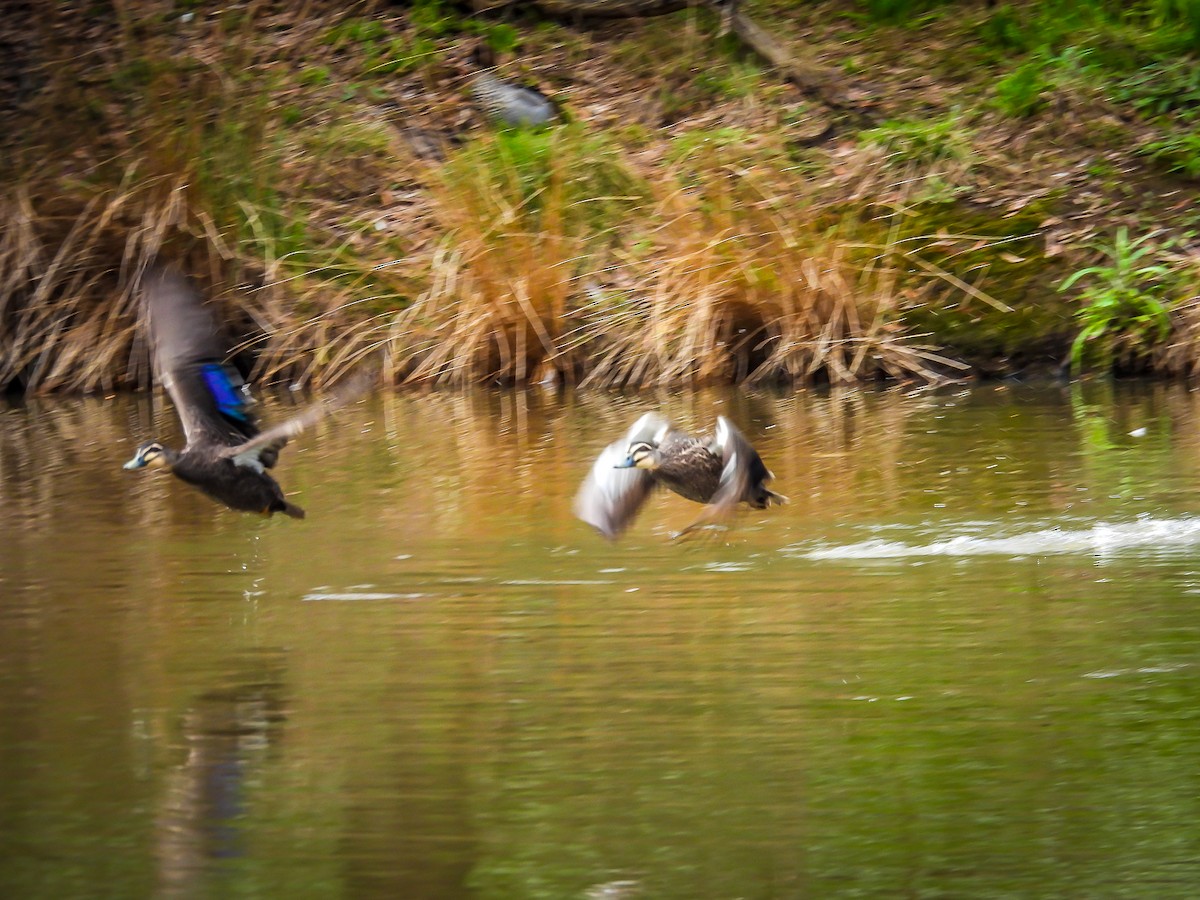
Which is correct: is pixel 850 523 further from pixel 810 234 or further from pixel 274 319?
pixel 274 319

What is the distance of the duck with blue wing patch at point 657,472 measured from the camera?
6625mm

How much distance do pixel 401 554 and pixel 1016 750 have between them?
3.14 meters

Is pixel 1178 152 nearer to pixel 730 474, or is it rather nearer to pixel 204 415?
pixel 730 474

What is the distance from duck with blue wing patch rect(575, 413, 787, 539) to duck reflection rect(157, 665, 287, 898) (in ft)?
5.55

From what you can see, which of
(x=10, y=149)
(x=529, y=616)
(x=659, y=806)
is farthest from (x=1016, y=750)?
(x=10, y=149)

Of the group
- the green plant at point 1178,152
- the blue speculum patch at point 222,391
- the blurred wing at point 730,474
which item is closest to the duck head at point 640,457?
the blurred wing at point 730,474

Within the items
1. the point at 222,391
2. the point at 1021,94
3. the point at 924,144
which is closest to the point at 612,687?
the point at 222,391

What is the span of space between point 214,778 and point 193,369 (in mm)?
3238

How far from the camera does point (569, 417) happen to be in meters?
10.9

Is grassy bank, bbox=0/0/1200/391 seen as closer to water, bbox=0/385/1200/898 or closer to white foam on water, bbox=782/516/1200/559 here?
water, bbox=0/385/1200/898

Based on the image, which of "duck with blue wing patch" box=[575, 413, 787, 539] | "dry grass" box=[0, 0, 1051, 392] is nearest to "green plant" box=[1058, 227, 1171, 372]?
"dry grass" box=[0, 0, 1051, 392]

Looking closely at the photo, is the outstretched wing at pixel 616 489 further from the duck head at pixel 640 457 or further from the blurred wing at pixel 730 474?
the blurred wing at pixel 730 474

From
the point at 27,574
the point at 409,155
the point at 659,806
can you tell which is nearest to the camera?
the point at 659,806

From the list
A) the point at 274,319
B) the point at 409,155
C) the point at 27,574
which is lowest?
the point at 27,574
